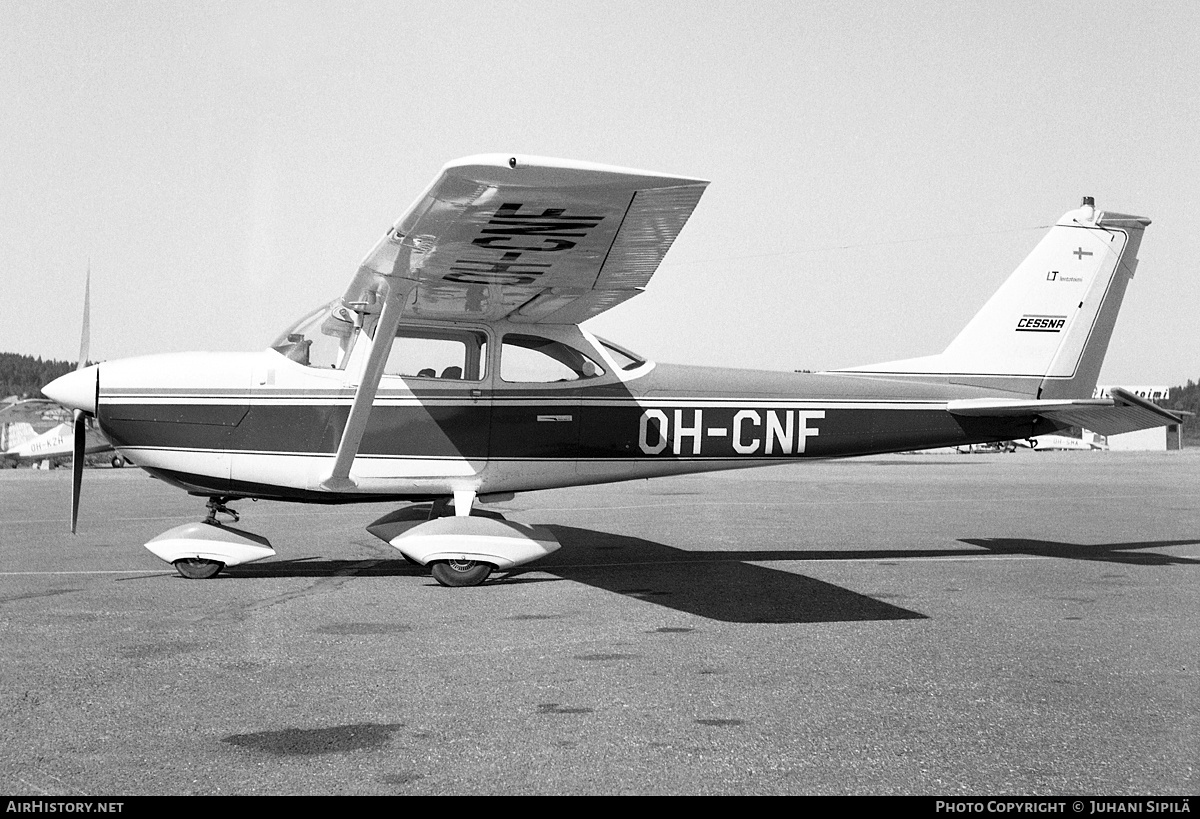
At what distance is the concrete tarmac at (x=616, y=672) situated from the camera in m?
3.34

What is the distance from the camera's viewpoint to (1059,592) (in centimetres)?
729

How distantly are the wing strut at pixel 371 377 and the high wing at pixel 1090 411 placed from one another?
5.30 metres

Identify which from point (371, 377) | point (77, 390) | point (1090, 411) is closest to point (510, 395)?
point (371, 377)

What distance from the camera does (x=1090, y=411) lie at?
933 cm

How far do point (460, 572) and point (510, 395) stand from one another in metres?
1.67

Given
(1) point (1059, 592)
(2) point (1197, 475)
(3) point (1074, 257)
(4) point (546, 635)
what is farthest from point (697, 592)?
(2) point (1197, 475)

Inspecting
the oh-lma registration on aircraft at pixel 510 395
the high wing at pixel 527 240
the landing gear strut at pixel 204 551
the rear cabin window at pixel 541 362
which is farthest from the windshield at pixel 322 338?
the landing gear strut at pixel 204 551

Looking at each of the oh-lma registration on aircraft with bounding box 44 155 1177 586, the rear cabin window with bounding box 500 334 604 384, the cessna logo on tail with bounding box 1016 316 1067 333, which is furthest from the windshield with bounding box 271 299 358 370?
the cessna logo on tail with bounding box 1016 316 1067 333

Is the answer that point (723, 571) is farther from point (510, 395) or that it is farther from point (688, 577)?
point (510, 395)

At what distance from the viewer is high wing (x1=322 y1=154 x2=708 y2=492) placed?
18.5ft

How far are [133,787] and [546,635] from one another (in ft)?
9.31

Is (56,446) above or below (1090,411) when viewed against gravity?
below

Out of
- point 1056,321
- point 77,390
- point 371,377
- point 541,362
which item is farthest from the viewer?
point 1056,321

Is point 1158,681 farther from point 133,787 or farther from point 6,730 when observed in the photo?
point 6,730
